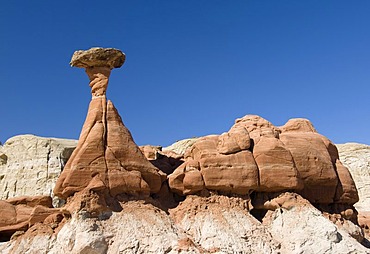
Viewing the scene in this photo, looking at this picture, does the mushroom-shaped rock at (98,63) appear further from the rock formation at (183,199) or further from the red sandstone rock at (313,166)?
the red sandstone rock at (313,166)

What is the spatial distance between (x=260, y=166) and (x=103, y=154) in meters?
8.85

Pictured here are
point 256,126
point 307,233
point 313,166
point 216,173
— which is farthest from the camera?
point 256,126

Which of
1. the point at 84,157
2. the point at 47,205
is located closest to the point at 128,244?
the point at 84,157

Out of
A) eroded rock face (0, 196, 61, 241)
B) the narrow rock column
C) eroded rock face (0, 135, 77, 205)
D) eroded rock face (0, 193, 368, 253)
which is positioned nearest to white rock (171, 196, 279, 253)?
eroded rock face (0, 193, 368, 253)

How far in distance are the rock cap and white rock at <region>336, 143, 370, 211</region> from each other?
40.6 m

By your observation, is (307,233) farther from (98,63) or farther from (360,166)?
(360,166)

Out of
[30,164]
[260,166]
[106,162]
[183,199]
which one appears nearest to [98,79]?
[106,162]

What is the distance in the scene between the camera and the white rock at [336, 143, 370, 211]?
207 feet

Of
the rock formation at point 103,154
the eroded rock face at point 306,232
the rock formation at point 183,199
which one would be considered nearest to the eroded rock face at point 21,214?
the rock formation at point 183,199

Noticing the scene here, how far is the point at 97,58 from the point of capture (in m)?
30.6

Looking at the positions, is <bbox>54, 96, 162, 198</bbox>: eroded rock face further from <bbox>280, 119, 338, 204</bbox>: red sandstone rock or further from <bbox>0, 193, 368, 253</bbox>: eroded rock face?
<bbox>280, 119, 338, 204</bbox>: red sandstone rock

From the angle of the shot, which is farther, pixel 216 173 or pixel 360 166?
pixel 360 166

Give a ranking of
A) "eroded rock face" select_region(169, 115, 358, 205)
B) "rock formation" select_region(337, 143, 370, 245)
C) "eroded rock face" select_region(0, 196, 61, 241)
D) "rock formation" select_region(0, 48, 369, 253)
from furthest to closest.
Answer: "rock formation" select_region(337, 143, 370, 245), "eroded rock face" select_region(169, 115, 358, 205), "eroded rock face" select_region(0, 196, 61, 241), "rock formation" select_region(0, 48, 369, 253)

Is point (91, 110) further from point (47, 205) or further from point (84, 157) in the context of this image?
point (47, 205)
